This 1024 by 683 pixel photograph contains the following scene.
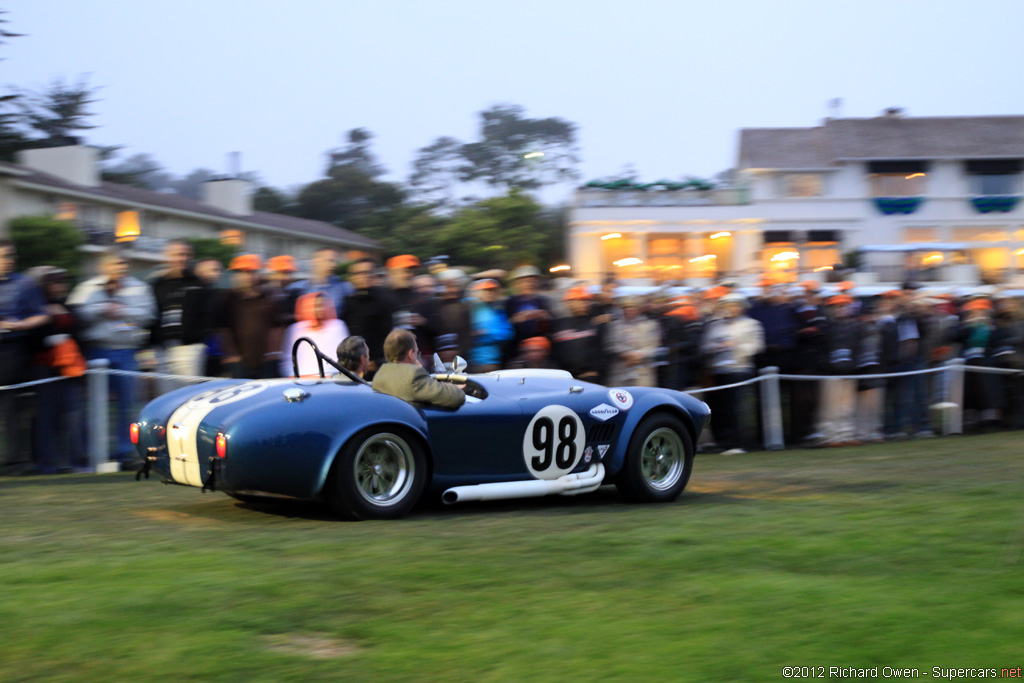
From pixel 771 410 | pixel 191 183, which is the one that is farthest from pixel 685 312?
pixel 191 183

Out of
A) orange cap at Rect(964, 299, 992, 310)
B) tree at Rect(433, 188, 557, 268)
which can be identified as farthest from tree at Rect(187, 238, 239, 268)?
orange cap at Rect(964, 299, 992, 310)

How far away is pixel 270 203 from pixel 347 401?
77.1 meters

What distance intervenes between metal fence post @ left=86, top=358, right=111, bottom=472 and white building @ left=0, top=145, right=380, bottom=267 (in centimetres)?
2515

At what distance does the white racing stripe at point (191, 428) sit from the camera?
21.3 feet

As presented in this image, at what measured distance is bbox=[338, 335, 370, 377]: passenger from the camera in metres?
7.27

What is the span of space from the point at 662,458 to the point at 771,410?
506 centimetres

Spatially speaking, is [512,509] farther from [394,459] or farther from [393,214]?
[393,214]

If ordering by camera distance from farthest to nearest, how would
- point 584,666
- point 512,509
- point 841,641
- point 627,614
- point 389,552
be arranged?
point 512,509 < point 389,552 < point 627,614 < point 841,641 < point 584,666

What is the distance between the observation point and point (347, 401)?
6555 millimetres

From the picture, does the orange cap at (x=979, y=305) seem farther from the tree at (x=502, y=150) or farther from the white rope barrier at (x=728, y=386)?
the tree at (x=502, y=150)

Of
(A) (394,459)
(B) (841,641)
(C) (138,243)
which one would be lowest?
(B) (841,641)

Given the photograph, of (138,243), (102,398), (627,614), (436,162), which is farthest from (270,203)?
(627,614)

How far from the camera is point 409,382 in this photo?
6.96 m

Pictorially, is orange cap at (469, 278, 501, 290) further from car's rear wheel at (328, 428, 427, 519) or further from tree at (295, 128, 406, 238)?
tree at (295, 128, 406, 238)
